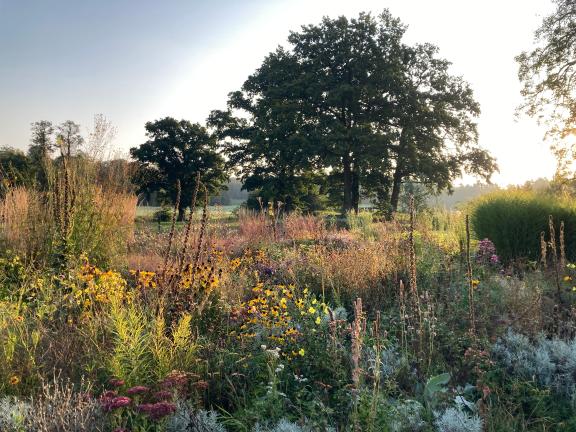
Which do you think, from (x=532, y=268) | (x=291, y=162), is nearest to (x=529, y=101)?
(x=291, y=162)

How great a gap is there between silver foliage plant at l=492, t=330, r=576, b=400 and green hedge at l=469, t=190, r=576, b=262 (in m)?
4.83

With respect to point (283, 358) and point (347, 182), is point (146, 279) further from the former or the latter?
point (347, 182)

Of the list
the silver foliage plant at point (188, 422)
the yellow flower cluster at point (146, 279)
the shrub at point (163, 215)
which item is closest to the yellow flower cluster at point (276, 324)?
the yellow flower cluster at point (146, 279)

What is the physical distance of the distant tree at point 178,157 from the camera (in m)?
34.1

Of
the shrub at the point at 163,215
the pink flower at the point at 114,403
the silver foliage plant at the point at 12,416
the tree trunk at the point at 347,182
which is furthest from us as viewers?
the tree trunk at the point at 347,182

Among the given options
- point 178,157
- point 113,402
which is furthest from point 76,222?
point 178,157

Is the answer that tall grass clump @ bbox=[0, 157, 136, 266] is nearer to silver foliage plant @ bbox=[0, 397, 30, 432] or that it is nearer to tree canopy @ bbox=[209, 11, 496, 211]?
silver foliage plant @ bbox=[0, 397, 30, 432]

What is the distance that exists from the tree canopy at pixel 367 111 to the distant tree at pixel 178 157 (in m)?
8.09

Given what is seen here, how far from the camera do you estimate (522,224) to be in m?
8.70

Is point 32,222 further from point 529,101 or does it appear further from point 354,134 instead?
point 529,101

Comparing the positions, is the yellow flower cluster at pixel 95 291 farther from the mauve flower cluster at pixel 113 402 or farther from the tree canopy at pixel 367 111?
the tree canopy at pixel 367 111

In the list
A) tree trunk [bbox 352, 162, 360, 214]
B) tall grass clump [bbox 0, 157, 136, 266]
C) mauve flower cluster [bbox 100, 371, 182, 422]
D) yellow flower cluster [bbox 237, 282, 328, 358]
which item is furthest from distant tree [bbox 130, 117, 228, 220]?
mauve flower cluster [bbox 100, 371, 182, 422]

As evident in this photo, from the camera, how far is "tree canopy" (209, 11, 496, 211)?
80.4ft

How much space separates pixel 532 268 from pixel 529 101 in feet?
52.9
